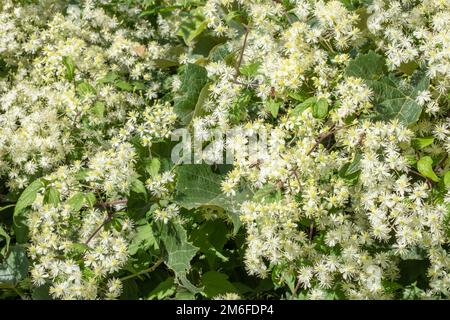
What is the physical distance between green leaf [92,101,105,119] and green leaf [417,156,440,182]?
1509 millimetres

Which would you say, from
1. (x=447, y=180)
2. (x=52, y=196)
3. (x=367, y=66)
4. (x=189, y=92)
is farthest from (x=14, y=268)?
(x=447, y=180)

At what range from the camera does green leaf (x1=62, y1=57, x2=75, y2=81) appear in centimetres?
291

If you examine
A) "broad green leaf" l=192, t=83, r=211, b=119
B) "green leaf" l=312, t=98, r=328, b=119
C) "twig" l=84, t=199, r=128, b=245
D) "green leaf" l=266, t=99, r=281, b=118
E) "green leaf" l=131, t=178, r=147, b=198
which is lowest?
"twig" l=84, t=199, r=128, b=245

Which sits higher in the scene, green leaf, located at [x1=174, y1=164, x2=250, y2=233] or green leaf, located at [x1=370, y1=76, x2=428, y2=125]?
green leaf, located at [x1=370, y1=76, x2=428, y2=125]

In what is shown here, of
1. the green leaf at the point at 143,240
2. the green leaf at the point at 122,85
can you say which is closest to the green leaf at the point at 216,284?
the green leaf at the point at 143,240

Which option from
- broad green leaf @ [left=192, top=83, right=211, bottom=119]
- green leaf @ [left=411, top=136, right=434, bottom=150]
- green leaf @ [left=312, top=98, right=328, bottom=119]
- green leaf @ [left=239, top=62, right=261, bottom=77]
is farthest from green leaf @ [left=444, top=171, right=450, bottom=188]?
broad green leaf @ [left=192, top=83, right=211, bottom=119]

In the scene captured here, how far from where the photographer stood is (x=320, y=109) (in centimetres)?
228

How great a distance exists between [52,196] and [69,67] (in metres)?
0.80

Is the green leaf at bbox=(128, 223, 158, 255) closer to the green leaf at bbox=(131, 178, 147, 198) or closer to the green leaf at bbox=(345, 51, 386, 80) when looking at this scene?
the green leaf at bbox=(131, 178, 147, 198)

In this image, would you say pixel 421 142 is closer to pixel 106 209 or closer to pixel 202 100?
pixel 202 100

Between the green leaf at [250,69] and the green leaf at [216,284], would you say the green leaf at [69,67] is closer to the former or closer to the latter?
the green leaf at [250,69]

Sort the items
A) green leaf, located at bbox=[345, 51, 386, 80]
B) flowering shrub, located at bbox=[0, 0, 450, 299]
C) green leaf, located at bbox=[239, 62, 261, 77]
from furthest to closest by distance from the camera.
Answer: green leaf, located at bbox=[239, 62, 261, 77] < green leaf, located at bbox=[345, 51, 386, 80] < flowering shrub, located at bbox=[0, 0, 450, 299]

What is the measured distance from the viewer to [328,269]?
2244 mm
